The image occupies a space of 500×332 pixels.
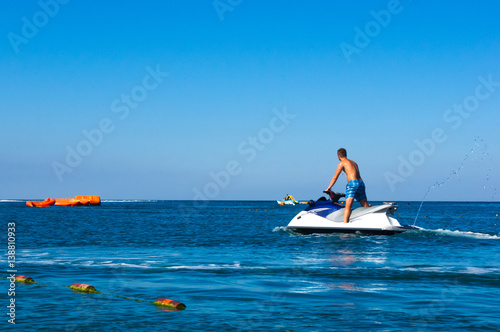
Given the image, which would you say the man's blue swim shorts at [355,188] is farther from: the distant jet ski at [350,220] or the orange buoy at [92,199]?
the orange buoy at [92,199]

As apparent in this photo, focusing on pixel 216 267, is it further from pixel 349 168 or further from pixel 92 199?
pixel 92 199

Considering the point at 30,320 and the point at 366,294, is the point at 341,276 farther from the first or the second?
the point at 30,320

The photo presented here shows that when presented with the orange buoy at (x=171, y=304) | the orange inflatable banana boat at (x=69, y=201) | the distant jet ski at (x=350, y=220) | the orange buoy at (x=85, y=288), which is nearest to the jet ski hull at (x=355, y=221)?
the distant jet ski at (x=350, y=220)

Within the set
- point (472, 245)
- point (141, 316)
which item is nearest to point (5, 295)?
point (141, 316)

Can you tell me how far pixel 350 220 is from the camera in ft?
77.5

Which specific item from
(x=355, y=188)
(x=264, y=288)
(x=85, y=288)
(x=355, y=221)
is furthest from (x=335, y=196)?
(x=85, y=288)

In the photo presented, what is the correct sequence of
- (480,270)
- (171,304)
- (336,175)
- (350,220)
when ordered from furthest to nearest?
(350,220)
(336,175)
(480,270)
(171,304)

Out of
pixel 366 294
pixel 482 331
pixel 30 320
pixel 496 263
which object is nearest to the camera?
pixel 482 331

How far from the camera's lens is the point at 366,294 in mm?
10898

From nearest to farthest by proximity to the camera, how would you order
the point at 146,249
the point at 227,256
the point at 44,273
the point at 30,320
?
the point at 30,320 < the point at 44,273 < the point at 227,256 < the point at 146,249

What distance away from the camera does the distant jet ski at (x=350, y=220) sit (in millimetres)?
23453

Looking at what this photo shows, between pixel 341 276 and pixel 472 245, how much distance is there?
37.0 feet

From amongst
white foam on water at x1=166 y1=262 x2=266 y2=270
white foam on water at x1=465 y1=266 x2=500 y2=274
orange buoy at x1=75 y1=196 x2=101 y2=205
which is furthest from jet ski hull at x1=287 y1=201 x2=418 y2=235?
orange buoy at x1=75 y1=196 x2=101 y2=205

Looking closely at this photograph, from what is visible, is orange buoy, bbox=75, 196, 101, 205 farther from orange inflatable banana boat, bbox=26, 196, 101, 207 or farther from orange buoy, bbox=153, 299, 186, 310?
orange buoy, bbox=153, 299, 186, 310
